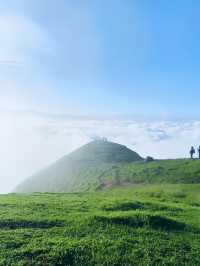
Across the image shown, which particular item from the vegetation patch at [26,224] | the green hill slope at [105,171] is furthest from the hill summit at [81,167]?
the vegetation patch at [26,224]

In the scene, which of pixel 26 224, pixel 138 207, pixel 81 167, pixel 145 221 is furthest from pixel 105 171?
pixel 26 224

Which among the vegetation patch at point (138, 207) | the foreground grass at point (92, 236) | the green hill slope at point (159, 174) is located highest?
the green hill slope at point (159, 174)

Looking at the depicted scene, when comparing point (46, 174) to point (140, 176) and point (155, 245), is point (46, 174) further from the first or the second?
point (155, 245)

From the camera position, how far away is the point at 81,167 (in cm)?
14300

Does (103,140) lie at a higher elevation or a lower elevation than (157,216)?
higher

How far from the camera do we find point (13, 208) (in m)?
31.7

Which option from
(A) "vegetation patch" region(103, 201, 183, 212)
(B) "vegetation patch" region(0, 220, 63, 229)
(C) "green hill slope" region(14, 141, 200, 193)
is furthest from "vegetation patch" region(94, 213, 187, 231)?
(C) "green hill slope" region(14, 141, 200, 193)

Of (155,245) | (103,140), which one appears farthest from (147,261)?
(103,140)

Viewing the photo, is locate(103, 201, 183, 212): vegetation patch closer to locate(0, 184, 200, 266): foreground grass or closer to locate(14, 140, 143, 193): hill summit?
locate(0, 184, 200, 266): foreground grass

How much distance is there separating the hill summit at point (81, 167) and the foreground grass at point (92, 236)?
244 ft

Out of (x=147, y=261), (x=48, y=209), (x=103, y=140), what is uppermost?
(x=103, y=140)

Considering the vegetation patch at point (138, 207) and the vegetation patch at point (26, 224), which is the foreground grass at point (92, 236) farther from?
the vegetation patch at point (138, 207)

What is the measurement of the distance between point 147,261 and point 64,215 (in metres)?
9.20

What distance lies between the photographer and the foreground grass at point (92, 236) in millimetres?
21859
